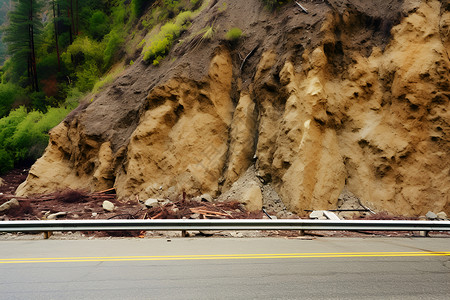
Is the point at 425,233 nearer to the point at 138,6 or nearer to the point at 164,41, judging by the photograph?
the point at 164,41

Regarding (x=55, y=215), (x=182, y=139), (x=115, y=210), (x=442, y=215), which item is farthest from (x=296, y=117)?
(x=55, y=215)

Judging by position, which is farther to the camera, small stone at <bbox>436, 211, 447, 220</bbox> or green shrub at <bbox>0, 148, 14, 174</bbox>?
green shrub at <bbox>0, 148, 14, 174</bbox>

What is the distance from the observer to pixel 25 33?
109 ft

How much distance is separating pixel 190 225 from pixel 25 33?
114 ft

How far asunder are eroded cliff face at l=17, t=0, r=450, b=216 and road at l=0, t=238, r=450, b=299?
188 inches

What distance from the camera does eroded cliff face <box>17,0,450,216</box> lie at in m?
11.6

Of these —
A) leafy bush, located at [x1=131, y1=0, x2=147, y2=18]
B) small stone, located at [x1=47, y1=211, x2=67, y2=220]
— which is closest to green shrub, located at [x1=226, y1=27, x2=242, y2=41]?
small stone, located at [x1=47, y1=211, x2=67, y2=220]

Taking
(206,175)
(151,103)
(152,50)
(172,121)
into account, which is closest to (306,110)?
(206,175)

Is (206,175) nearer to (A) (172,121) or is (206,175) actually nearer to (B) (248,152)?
(B) (248,152)

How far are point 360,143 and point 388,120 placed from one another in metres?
1.30

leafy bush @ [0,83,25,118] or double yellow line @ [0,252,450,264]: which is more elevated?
leafy bush @ [0,83,25,118]

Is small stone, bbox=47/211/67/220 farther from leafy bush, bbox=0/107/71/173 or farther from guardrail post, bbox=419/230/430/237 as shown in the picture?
leafy bush, bbox=0/107/71/173

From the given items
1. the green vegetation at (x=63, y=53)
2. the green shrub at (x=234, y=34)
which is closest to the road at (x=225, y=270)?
the green shrub at (x=234, y=34)

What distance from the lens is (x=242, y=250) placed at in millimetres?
6340
